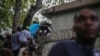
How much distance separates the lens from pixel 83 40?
233cm

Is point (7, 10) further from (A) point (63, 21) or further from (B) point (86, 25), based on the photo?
(B) point (86, 25)

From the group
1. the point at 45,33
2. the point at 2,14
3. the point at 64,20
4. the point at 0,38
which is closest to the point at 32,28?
the point at 45,33

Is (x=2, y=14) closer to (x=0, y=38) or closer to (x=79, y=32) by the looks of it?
(x=0, y=38)

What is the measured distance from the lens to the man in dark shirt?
2244mm

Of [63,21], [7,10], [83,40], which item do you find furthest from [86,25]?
[7,10]

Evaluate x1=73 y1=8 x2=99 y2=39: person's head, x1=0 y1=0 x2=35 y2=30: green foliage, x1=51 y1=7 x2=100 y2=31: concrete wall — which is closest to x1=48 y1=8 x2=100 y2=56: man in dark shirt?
x1=73 y1=8 x2=99 y2=39: person's head

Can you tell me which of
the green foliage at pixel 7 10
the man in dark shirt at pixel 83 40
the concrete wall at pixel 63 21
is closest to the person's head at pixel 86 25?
the man in dark shirt at pixel 83 40

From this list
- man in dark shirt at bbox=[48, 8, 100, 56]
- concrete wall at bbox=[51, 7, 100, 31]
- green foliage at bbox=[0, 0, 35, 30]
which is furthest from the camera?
green foliage at bbox=[0, 0, 35, 30]

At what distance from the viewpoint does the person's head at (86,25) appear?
7.69 feet

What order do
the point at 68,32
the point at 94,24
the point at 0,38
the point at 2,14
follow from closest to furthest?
the point at 94,24 < the point at 68,32 < the point at 0,38 < the point at 2,14

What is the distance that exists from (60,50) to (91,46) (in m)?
0.24

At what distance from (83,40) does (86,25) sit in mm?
115

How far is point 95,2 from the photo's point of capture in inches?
335

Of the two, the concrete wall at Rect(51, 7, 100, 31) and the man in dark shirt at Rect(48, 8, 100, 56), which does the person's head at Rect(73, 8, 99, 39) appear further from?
the concrete wall at Rect(51, 7, 100, 31)
